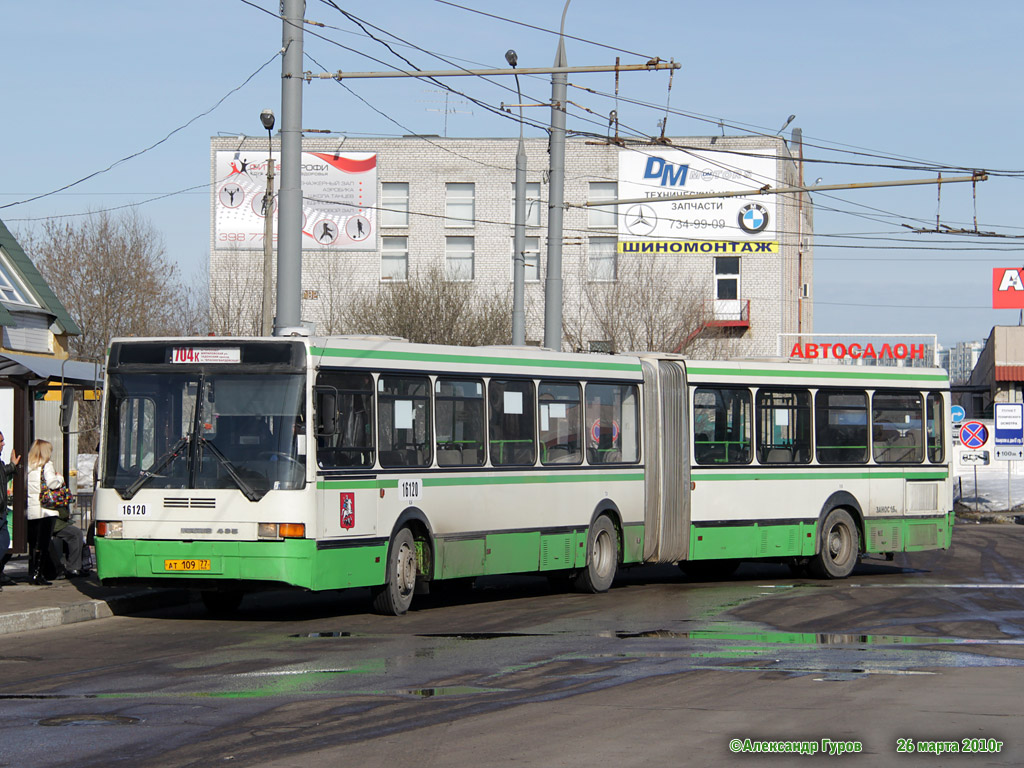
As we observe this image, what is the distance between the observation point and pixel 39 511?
17031mm

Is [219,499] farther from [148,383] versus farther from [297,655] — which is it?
[297,655]

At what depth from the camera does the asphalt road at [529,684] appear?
26.4ft

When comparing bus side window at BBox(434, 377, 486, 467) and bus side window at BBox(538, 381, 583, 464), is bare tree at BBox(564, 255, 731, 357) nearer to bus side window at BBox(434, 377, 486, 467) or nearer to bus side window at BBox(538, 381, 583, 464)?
bus side window at BBox(538, 381, 583, 464)

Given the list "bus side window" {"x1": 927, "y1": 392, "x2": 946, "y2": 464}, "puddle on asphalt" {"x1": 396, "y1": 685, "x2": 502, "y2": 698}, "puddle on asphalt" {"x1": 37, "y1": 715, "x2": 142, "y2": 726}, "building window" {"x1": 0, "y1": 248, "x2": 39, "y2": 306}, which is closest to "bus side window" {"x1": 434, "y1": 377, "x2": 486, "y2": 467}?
"puddle on asphalt" {"x1": 396, "y1": 685, "x2": 502, "y2": 698}

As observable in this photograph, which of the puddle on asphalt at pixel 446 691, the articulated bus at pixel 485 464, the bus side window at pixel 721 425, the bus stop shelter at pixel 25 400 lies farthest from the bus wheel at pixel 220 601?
the bus side window at pixel 721 425

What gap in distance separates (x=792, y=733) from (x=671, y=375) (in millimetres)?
11384

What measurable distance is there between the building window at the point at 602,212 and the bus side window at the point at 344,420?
42.2 m

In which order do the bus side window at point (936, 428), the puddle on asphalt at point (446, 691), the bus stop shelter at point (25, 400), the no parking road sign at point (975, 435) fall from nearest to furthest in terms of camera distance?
the puddle on asphalt at point (446, 691)
the bus stop shelter at point (25, 400)
the bus side window at point (936, 428)
the no parking road sign at point (975, 435)

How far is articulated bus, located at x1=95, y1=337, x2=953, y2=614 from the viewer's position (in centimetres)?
1427

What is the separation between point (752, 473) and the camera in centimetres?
1989

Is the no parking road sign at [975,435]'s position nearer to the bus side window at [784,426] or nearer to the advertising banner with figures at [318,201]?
the bus side window at [784,426]

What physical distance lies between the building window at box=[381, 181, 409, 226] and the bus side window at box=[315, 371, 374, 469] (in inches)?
1717

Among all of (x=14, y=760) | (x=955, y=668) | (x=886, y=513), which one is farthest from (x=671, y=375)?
(x=14, y=760)

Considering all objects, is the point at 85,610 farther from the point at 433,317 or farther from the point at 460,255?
the point at 460,255
